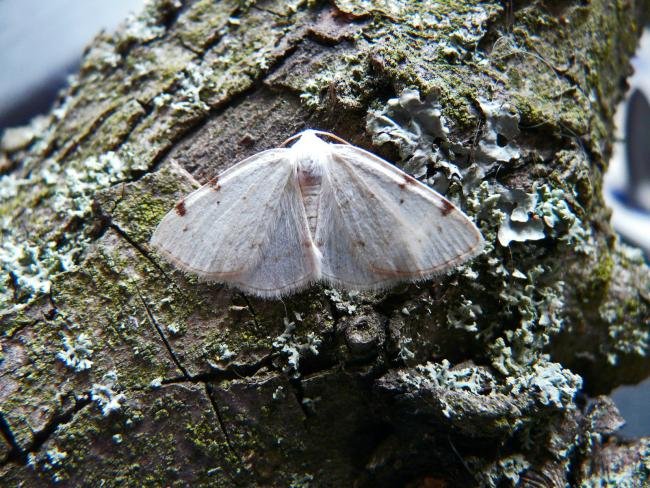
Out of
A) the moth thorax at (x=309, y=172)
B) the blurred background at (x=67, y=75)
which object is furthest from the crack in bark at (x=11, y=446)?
the blurred background at (x=67, y=75)

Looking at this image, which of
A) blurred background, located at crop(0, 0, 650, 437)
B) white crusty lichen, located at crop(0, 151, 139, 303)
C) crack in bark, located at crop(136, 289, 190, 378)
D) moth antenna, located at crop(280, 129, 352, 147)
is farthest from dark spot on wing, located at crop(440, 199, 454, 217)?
blurred background, located at crop(0, 0, 650, 437)

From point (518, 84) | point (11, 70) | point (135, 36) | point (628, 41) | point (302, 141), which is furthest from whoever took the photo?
point (11, 70)

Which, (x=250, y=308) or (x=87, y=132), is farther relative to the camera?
(x=87, y=132)

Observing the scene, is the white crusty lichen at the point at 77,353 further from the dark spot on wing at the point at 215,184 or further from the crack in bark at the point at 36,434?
the dark spot on wing at the point at 215,184

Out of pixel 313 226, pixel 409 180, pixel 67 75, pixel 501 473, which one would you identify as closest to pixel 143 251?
pixel 313 226

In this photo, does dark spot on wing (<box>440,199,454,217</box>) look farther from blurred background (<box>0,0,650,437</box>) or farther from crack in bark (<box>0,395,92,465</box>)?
blurred background (<box>0,0,650,437</box>)

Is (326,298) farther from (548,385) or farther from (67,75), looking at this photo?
(67,75)

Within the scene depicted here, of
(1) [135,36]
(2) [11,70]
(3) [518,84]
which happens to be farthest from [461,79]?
(2) [11,70]

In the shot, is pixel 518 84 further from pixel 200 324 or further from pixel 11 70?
pixel 11 70
